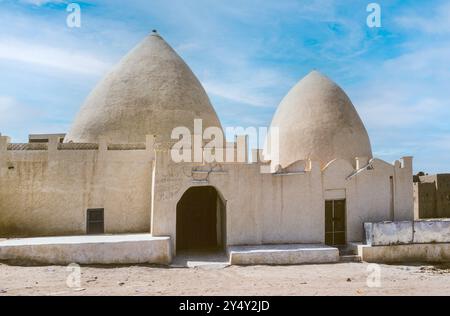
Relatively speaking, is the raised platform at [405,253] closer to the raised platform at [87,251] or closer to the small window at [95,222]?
the raised platform at [87,251]

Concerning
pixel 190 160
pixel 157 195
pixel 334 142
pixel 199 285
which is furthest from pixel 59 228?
pixel 334 142

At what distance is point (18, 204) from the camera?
11.6 meters

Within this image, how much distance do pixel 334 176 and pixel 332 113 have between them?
348 cm

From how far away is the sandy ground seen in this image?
312 inches

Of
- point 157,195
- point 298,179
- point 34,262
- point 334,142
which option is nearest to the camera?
point 34,262

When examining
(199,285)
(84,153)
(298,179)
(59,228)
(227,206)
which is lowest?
(199,285)

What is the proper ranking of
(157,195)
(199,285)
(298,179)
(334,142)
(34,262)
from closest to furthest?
(199,285)
(34,262)
(157,195)
(298,179)
(334,142)

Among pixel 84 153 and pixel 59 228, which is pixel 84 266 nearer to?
pixel 59 228

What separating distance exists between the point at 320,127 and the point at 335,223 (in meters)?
3.98

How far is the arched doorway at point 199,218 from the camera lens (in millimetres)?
12685

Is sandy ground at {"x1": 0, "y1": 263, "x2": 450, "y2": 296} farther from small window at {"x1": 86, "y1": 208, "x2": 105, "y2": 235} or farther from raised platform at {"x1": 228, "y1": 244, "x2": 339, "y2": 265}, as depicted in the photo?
small window at {"x1": 86, "y1": 208, "x2": 105, "y2": 235}

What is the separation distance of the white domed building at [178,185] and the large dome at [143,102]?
0.16 feet

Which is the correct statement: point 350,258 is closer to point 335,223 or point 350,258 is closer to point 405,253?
point 335,223

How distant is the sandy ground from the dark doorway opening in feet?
5.59
